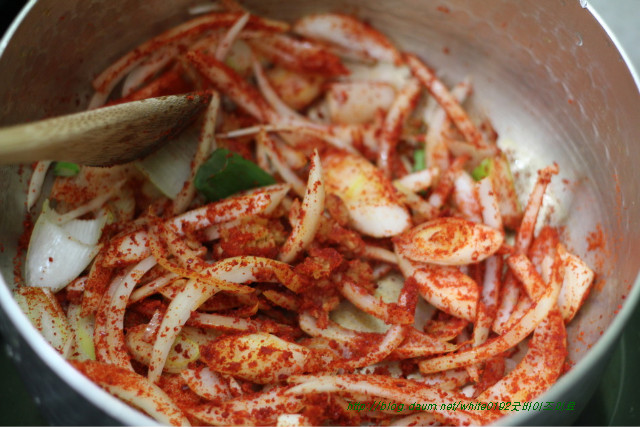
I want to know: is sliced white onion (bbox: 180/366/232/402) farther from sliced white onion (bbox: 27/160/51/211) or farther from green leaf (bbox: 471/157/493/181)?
green leaf (bbox: 471/157/493/181)

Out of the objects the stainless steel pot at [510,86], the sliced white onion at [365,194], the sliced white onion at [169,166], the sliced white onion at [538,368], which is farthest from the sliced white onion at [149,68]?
the sliced white onion at [538,368]

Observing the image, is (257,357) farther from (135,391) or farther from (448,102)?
(448,102)

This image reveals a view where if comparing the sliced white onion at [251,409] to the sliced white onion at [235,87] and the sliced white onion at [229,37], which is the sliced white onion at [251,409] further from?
the sliced white onion at [229,37]

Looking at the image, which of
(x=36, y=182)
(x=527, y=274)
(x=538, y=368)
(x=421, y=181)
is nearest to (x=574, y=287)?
(x=527, y=274)

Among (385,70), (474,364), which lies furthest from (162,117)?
(474,364)

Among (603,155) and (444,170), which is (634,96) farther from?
(444,170)

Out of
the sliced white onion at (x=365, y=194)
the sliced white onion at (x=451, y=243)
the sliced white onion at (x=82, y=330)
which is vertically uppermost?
the sliced white onion at (x=451, y=243)

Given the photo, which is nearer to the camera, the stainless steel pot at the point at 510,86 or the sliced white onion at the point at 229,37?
the stainless steel pot at the point at 510,86
